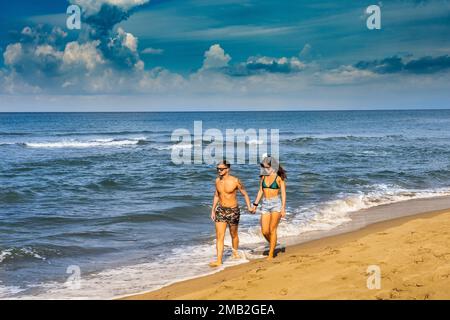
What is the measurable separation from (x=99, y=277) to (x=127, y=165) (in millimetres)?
17060

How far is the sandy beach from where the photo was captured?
18.8 feet

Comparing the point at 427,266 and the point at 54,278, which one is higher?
the point at 427,266

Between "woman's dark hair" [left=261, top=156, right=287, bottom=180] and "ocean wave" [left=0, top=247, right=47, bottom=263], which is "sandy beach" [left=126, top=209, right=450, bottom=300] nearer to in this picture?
"woman's dark hair" [left=261, top=156, right=287, bottom=180]

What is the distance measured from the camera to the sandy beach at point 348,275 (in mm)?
5734

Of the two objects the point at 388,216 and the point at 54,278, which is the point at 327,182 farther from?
the point at 54,278

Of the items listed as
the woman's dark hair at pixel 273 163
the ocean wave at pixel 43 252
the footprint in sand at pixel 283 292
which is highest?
the woman's dark hair at pixel 273 163

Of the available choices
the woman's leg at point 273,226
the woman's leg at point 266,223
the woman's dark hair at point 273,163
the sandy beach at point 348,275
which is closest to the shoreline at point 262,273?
Answer: the sandy beach at point 348,275

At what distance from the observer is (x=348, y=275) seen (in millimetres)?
6359

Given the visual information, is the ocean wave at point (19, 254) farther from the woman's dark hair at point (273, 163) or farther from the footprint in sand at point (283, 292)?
the footprint in sand at point (283, 292)

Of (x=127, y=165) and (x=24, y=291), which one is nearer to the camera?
(x=24, y=291)

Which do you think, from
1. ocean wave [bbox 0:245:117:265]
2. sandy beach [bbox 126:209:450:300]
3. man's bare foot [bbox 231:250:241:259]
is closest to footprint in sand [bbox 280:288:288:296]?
sandy beach [bbox 126:209:450:300]
